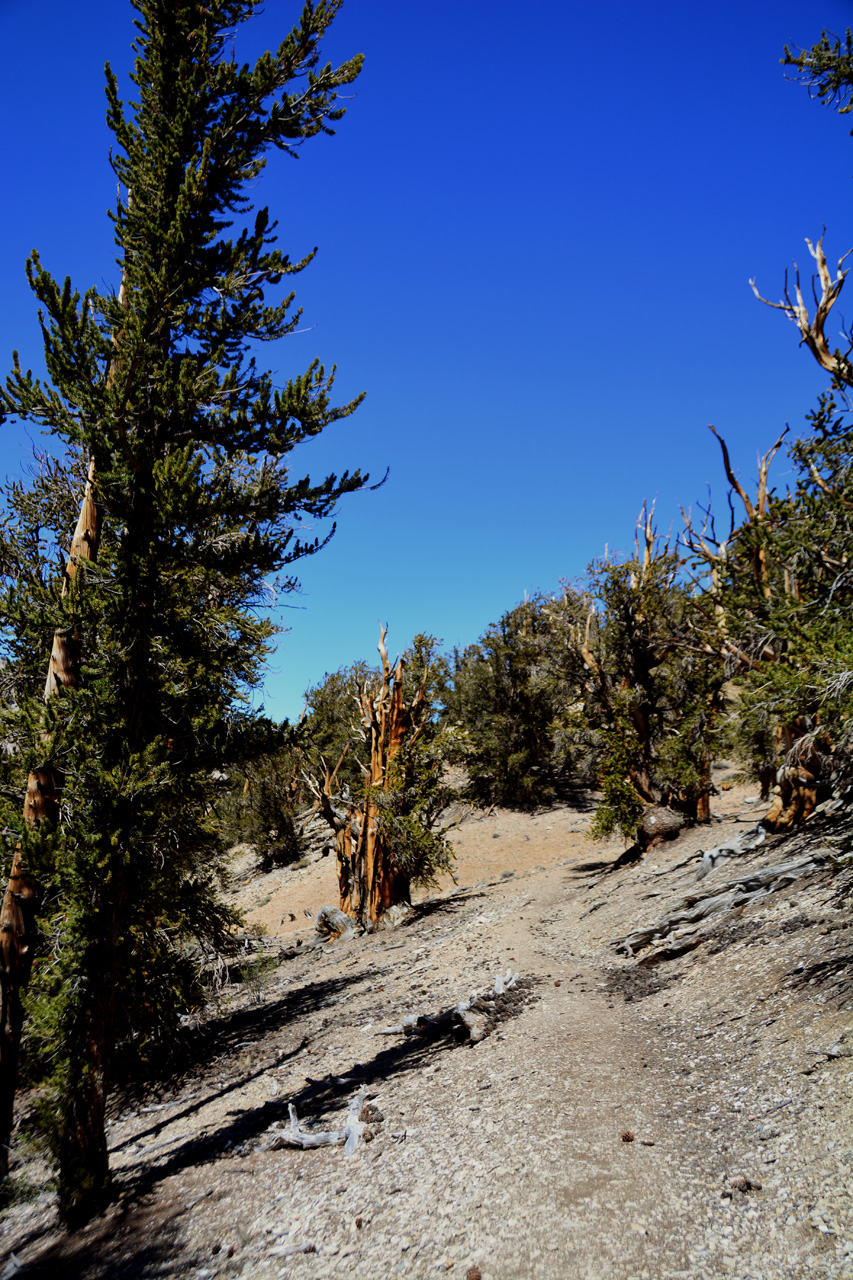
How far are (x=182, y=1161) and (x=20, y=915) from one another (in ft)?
8.68

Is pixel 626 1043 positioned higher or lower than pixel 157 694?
lower

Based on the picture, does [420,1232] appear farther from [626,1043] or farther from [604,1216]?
[626,1043]

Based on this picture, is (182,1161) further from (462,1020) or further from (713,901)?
(713,901)

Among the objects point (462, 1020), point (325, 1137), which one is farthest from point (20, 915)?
point (462, 1020)

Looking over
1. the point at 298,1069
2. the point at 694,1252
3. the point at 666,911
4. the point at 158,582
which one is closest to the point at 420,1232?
the point at 694,1252

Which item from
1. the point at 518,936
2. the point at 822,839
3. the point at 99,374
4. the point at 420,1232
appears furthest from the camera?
the point at 518,936

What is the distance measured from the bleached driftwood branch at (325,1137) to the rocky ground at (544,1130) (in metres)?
0.09

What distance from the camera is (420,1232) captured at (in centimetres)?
381

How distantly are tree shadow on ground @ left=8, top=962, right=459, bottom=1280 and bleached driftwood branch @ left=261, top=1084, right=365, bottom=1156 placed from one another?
29 cm

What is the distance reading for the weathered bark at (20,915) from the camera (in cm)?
571

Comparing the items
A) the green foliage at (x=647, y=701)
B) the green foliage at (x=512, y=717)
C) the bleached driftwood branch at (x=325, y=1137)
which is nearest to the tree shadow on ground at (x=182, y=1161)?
the bleached driftwood branch at (x=325, y=1137)

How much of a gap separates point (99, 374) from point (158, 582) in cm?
194

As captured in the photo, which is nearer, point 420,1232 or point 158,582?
point 420,1232

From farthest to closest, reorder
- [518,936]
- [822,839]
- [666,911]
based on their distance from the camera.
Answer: [518,936] → [666,911] → [822,839]
